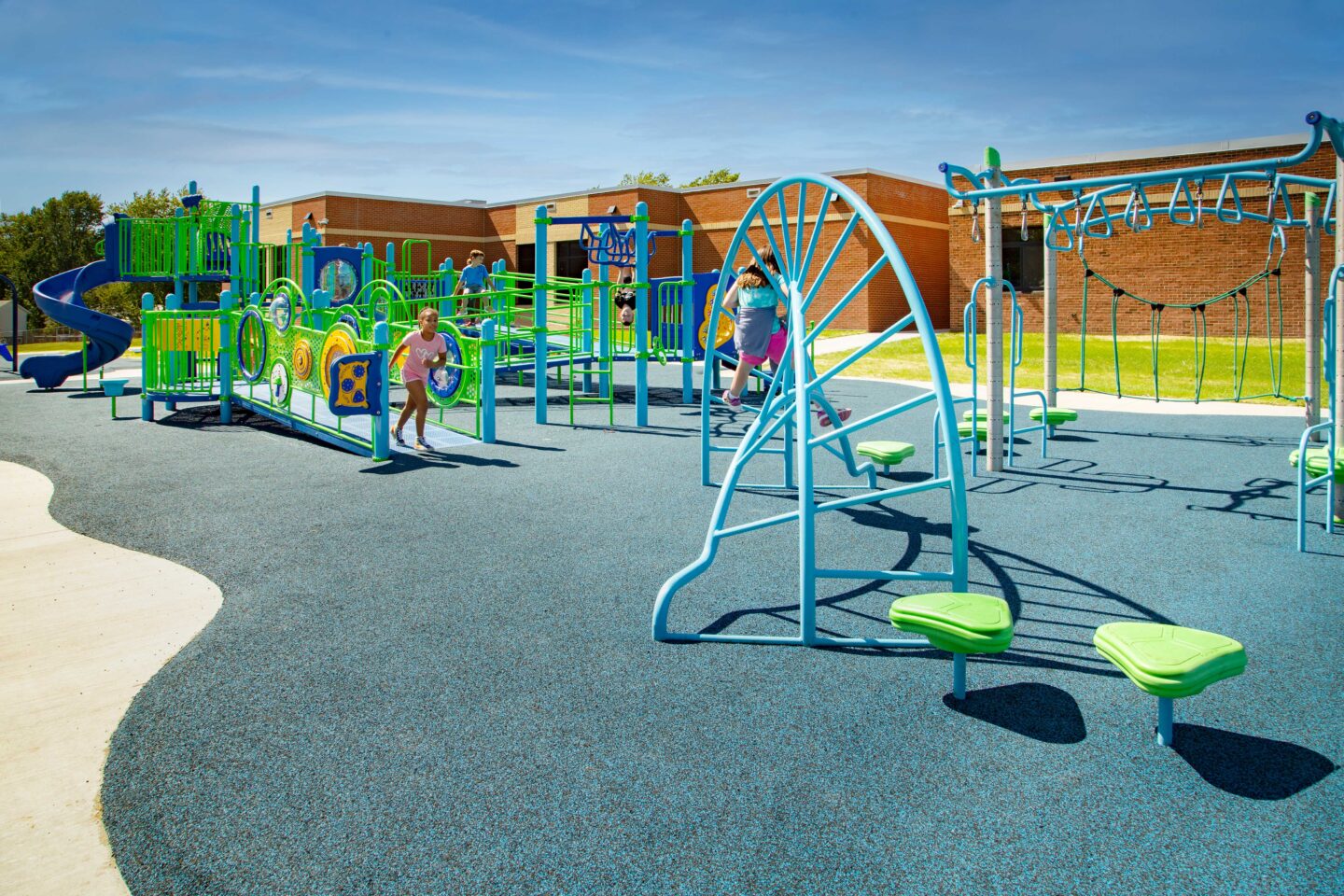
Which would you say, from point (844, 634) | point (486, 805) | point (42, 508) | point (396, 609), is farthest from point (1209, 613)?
point (42, 508)

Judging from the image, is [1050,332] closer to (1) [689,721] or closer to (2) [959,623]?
(2) [959,623]

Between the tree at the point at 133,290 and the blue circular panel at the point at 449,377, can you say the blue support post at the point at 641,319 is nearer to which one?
the blue circular panel at the point at 449,377

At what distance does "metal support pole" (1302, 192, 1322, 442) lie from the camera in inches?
359

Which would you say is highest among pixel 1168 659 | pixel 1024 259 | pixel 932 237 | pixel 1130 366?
pixel 932 237

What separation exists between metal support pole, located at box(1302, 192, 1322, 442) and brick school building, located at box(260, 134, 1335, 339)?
319 inches

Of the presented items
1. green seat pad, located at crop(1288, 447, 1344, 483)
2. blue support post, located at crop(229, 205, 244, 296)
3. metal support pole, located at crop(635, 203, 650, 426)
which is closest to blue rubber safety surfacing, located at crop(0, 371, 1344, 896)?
green seat pad, located at crop(1288, 447, 1344, 483)

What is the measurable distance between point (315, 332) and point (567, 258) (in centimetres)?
2756

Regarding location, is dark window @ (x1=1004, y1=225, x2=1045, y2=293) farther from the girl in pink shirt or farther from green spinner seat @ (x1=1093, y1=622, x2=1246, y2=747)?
green spinner seat @ (x1=1093, y1=622, x2=1246, y2=747)

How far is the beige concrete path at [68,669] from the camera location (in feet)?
10.1

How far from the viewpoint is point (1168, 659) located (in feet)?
11.6

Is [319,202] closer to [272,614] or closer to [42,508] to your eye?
[42,508]

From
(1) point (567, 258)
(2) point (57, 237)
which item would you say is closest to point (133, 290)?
(2) point (57, 237)

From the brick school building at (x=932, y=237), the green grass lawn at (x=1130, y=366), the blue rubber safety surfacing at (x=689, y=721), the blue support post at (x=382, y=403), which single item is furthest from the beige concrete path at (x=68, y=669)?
the brick school building at (x=932, y=237)

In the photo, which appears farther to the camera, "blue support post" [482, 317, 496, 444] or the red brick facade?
the red brick facade
